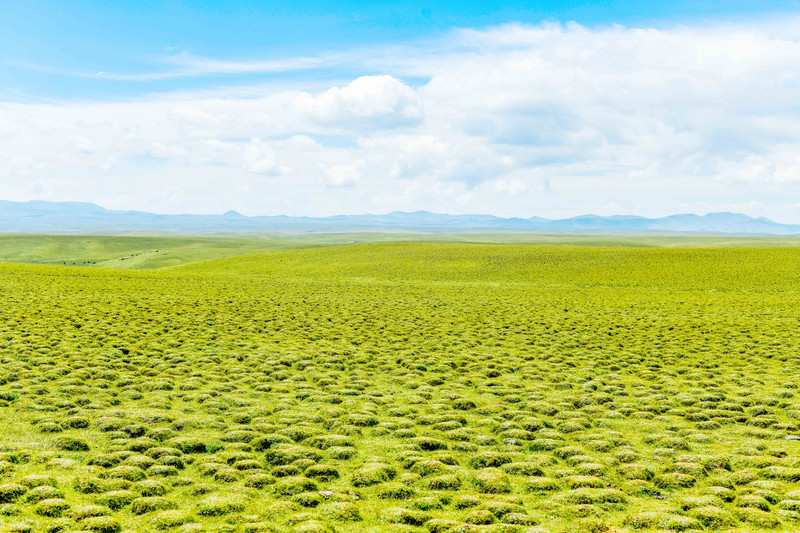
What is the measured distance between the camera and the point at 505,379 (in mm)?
24531

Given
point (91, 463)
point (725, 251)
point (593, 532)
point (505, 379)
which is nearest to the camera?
point (593, 532)

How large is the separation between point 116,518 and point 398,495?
6091mm

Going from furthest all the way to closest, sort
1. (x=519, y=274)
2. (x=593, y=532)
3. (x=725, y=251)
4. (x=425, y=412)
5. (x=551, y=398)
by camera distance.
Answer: (x=725, y=251), (x=519, y=274), (x=551, y=398), (x=425, y=412), (x=593, y=532)

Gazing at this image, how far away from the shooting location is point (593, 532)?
10.4 metres

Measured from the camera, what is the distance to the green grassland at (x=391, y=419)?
36.6 ft

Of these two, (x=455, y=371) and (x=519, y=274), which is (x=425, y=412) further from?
(x=519, y=274)

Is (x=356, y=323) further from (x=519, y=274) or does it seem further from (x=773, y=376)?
(x=519, y=274)

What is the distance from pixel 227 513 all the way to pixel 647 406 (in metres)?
16.3

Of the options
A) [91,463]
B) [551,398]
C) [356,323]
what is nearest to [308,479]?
[91,463]

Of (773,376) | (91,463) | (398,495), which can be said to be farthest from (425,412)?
(773,376)

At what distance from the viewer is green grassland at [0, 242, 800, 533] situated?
36.6 ft

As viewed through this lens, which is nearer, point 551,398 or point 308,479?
point 308,479

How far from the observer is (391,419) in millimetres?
18062

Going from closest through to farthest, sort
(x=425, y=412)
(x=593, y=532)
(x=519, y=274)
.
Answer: (x=593, y=532), (x=425, y=412), (x=519, y=274)
